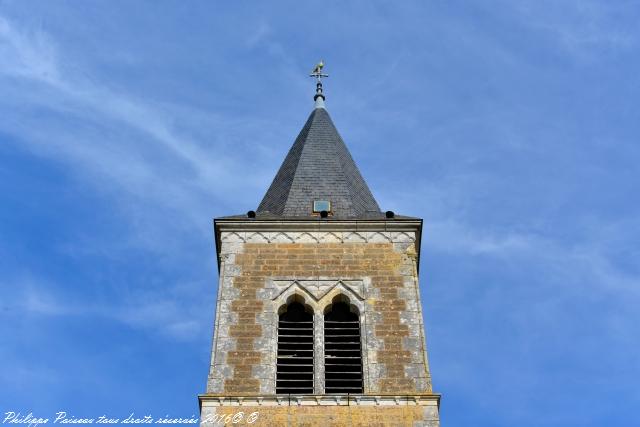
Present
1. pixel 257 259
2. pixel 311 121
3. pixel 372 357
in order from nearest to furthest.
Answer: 1. pixel 372 357
2. pixel 257 259
3. pixel 311 121

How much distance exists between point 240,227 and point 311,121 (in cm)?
685

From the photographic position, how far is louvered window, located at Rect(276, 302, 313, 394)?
824 inches

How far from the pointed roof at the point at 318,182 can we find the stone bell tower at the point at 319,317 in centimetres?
6

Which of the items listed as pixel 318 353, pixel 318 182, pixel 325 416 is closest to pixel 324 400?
pixel 325 416

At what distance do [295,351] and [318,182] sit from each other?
6.10 metres

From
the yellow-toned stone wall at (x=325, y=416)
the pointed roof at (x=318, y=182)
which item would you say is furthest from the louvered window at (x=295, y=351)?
the pointed roof at (x=318, y=182)

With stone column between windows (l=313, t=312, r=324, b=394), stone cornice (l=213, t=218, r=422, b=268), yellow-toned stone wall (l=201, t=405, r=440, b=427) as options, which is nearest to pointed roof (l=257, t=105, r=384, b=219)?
stone cornice (l=213, t=218, r=422, b=268)

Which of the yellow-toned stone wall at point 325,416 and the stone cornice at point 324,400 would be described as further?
the stone cornice at point 324,400

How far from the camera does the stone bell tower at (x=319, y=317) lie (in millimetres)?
20156

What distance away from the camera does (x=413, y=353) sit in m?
21.3

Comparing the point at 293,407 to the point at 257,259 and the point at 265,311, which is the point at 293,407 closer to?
the point at 265,311

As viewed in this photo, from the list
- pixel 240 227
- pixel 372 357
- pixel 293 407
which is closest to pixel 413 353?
pixel 372 357

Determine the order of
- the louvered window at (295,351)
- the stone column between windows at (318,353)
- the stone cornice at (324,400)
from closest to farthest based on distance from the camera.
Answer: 1. the stone cornice at (324,400)
2. the stone column between windows at (318,353)
3. the louvered window at (295,351)

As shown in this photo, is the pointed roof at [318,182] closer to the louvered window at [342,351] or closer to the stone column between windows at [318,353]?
the louvered window at [342,351]
